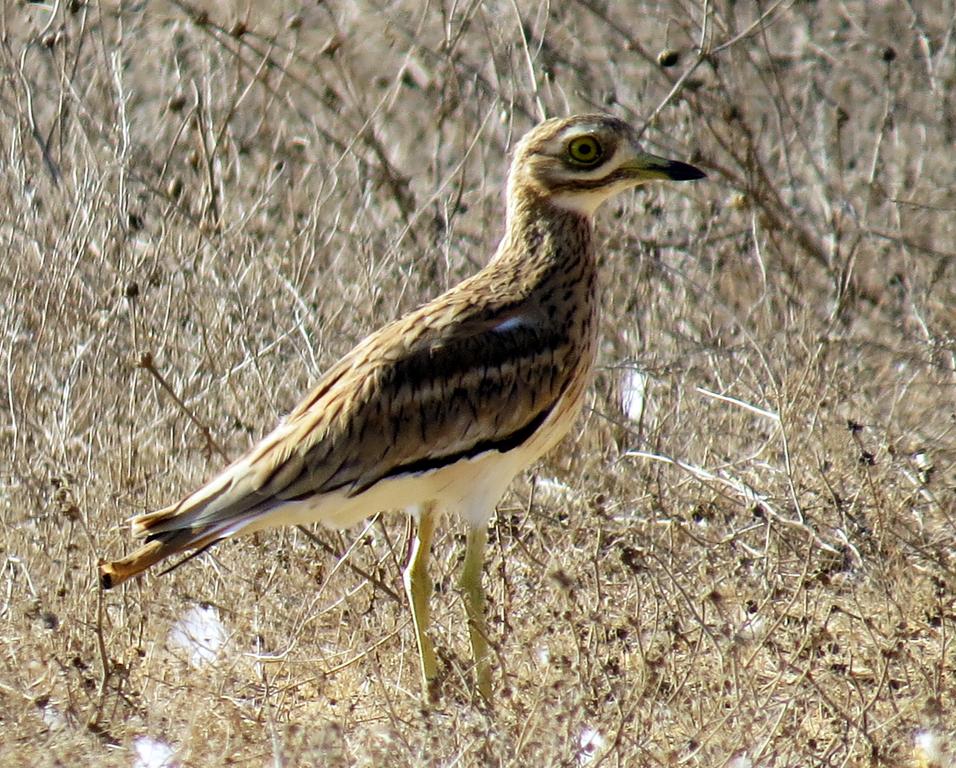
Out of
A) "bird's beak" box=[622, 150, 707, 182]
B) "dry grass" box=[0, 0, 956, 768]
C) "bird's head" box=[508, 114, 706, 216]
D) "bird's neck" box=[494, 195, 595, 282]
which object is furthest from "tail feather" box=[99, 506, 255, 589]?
"bird's beak" box=[622, 150, 707, 182]

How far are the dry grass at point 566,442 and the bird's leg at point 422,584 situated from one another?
11 centimetres

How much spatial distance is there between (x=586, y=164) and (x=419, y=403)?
2.95ft

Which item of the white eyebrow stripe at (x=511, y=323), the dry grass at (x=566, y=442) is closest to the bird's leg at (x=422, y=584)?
the dry grass at (x=566, y=442)

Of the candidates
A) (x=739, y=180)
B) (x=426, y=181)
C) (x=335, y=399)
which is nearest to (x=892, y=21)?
(x=739, y=180)

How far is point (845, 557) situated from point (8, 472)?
8.69 ft

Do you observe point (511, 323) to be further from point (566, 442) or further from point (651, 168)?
point (566, 442)

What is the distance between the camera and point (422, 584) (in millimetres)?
5238

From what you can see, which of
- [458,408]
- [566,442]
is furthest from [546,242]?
[566,442]

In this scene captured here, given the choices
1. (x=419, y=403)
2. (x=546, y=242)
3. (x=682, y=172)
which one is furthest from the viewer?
(x=546, y=242)

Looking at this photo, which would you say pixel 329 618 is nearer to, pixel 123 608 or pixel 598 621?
pixel 123 608

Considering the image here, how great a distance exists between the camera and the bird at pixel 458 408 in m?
4.89

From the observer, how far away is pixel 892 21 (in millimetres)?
8078

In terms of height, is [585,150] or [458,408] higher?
[585,150]

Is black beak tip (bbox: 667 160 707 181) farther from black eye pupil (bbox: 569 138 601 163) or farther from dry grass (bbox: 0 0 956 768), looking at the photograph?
dry grass (bbox: 0 0 956 768)
